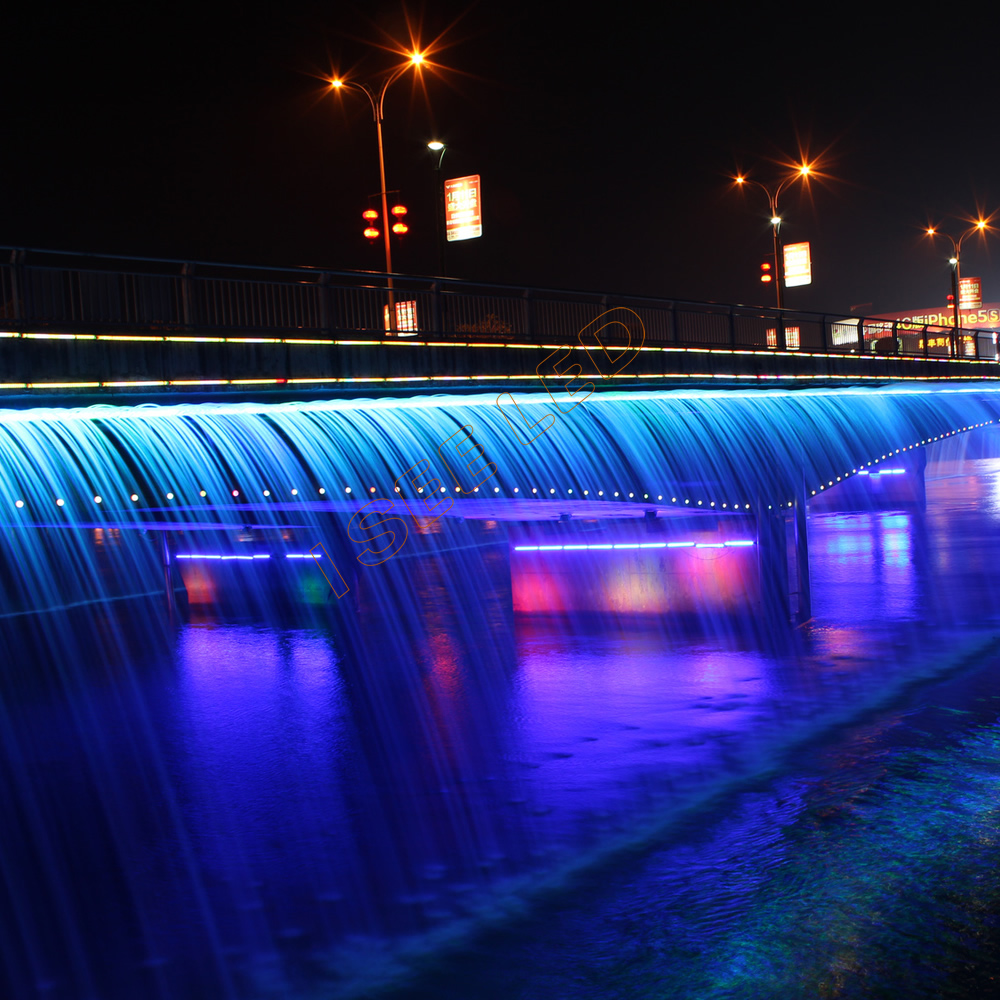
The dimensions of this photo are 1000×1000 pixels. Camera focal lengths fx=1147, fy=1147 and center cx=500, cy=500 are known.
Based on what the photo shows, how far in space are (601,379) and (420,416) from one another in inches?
155

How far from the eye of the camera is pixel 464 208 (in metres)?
38.3

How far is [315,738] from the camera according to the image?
1542cm

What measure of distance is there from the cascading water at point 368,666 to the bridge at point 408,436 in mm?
95

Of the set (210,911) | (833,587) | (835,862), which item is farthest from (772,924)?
(833,587)

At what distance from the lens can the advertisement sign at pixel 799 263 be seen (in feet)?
199

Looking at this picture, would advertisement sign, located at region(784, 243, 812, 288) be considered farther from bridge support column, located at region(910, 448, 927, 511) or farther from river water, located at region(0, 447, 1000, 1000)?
river water, located at region(0, 447, 1000, 1000)

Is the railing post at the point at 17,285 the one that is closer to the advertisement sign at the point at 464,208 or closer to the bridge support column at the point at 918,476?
the advertisement sign at the point at 464,208

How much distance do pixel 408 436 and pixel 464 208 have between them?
20.8 m

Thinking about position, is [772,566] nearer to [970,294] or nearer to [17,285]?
[17,285]

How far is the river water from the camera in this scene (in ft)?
26.9

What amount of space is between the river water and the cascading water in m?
0.06

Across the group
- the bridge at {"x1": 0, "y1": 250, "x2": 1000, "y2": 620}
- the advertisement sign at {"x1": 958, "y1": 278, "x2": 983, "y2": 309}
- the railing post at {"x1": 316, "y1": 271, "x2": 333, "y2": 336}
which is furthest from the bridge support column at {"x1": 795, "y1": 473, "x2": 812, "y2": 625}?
the advertisement sign at {"x1": 958, "y1": 278, "x2": 983, "y2": 309}

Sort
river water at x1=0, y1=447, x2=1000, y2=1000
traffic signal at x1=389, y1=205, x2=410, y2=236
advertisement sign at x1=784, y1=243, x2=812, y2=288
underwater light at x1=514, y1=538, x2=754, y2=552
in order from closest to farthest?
river water at x1=0, y1=447, x2=1000, y2=1000 → underwater light at x1=514, y1=538, x2=754, y2=552 → traffic signal at x1=389, y1=205, x2=410, y2=236 → advertisement sign at x1=784, y1=243, x2=812, y2=288

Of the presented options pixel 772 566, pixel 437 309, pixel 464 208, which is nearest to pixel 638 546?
pixel 772 566
